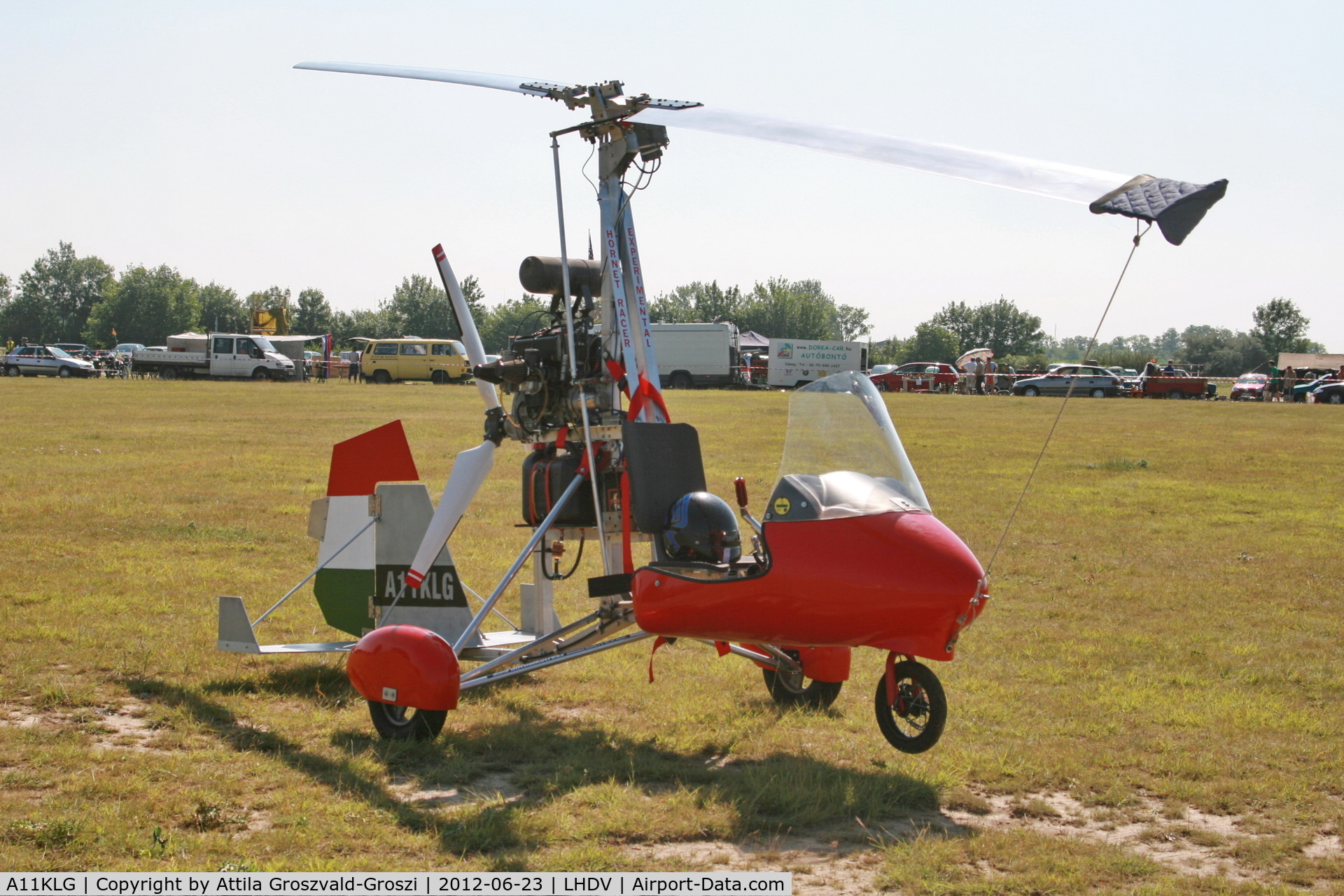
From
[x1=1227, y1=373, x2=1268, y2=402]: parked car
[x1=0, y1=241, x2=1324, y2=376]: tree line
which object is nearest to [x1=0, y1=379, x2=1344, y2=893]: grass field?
[x1=1227, y1=373, x2=1268, y2=402]: parked car

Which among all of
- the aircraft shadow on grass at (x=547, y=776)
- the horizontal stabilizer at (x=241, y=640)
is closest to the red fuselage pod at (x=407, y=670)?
the aircraft shadow on grass at (x=547, y=776)

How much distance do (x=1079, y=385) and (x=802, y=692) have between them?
4534cm

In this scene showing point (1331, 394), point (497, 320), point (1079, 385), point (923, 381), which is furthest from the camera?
point (497, 320)

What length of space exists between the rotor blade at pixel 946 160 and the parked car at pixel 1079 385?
44.4 meters

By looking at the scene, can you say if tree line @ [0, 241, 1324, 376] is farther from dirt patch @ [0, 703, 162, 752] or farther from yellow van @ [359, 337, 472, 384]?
dirt patch @ [0, 703, 162, 752]

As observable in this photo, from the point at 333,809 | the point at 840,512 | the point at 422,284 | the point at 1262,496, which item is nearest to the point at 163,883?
the point at 333,809

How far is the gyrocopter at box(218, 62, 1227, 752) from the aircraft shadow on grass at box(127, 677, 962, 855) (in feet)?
0.83

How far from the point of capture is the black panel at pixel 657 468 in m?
5.63

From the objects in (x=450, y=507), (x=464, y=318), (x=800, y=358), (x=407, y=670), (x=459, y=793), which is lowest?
(x=459, y=793)

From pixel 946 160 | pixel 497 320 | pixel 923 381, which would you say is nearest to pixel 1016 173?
pixel 946 160

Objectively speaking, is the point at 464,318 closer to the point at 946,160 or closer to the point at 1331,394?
the point at 946,160

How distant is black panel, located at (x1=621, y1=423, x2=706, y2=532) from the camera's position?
563 cm

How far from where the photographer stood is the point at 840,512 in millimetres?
5035

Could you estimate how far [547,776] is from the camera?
5.38 metres
